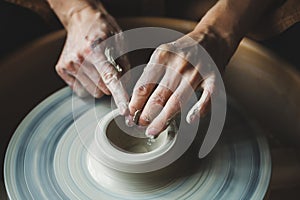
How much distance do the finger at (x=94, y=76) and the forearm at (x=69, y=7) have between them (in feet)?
0.73

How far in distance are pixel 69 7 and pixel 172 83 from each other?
537 mm

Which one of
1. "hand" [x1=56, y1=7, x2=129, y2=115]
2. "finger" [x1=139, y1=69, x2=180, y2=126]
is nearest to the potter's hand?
"hand" [x1=56, y1=7, x2=129, y2=115]

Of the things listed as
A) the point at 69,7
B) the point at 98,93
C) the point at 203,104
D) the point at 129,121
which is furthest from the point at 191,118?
the point at 69,7

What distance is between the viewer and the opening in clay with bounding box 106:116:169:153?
1.24 m

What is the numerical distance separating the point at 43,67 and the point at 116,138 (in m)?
0.50

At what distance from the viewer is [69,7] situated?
4.98ft

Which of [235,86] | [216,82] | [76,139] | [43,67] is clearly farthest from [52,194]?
[235,86]

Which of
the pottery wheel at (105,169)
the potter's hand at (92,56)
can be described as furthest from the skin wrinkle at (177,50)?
the pottery wheel at (105,169)

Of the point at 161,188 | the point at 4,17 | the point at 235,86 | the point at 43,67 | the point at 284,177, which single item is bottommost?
the point at 284,177

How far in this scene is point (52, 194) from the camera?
3.76 ft

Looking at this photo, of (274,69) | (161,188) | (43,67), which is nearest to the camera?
(161,188)

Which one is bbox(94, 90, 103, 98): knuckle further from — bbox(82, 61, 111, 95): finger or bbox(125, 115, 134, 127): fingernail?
bbox(125, 115, 134, 127): fingernail

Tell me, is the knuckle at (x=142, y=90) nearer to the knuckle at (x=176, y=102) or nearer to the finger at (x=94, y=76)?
the knuckle at (x=176, y=102)

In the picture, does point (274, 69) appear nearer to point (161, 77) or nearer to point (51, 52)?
point (161, 77)
